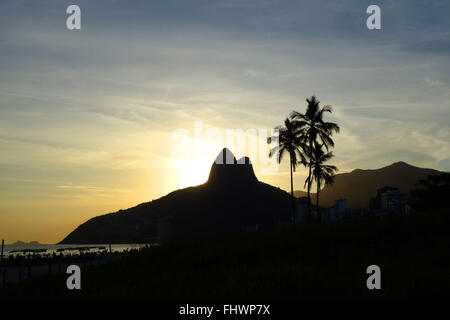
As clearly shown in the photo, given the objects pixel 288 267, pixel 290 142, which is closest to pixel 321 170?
pixel 290 142

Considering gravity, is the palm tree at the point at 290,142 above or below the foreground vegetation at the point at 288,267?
above

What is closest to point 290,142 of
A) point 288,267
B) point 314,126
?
point 314,126

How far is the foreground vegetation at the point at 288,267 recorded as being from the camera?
54.5 feet

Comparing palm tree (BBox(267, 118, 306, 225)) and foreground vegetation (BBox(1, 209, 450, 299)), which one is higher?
palm tree (BBox(267, 118, 306, 225))

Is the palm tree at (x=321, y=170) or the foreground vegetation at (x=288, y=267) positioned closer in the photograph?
the foreground vegetation at (x=288, y=267)

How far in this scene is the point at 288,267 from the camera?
18.9m

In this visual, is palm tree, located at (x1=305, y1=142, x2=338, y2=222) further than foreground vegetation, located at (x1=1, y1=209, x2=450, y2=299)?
Yes

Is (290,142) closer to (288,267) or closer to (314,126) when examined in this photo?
(314,126)

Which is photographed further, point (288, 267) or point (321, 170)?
point (321, 170)

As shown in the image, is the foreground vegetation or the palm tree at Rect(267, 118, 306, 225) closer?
the foreground vegetation

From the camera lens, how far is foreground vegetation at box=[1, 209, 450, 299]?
54.5 ft

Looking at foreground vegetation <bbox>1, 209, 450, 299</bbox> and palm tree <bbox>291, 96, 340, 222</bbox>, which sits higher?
palm tree <bbox>291, 96, 340, 222</bbox>
